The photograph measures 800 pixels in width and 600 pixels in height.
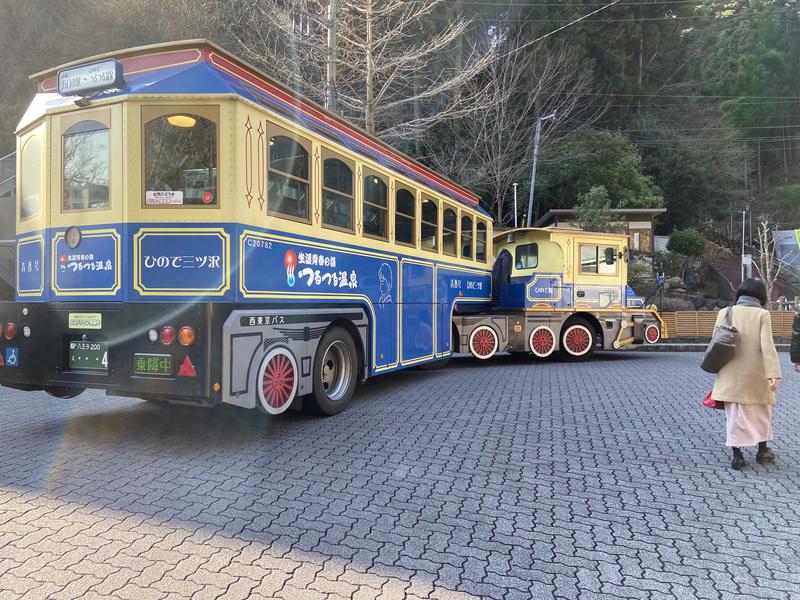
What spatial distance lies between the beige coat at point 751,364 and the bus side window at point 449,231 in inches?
208

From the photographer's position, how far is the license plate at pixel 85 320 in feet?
15.9

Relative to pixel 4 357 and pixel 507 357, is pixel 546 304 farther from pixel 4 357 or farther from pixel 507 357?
pixel 4 357

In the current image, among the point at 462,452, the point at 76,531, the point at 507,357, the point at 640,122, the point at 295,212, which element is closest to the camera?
the point at 76,531

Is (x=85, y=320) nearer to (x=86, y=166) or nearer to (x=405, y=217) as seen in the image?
(x=86, y=166)

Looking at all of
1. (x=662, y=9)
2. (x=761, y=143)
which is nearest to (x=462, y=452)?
(x=662, y=9)

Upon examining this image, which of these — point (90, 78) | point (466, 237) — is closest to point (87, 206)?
point (90, 78)

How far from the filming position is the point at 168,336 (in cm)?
457

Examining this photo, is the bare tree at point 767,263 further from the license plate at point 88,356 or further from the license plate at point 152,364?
the license plate at point 88,356

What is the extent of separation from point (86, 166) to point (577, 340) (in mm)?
9997

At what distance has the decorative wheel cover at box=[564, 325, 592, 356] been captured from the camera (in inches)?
480

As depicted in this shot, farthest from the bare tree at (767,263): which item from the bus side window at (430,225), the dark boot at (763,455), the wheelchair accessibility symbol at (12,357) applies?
the wheelchair accessibility symbol at (12,357)

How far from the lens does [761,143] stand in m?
45.8

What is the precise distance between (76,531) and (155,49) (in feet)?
13.1

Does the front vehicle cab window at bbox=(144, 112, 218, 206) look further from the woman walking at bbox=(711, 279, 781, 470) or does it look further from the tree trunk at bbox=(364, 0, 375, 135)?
the tree trunk at bbox=(364, 0, 375, 135)
